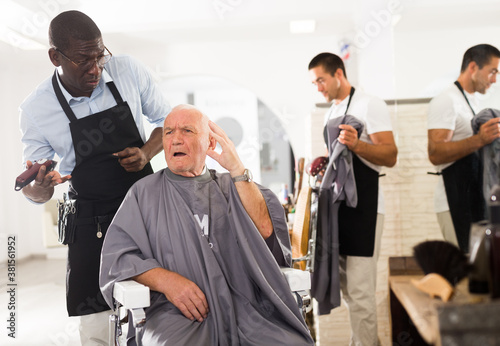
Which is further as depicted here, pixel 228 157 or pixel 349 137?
pixel 349 137

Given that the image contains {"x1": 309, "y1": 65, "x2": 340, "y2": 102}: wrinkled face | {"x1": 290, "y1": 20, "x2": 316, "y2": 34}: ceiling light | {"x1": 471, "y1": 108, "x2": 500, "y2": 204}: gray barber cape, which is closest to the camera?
{"x1": 471, "y1": 108, "x2": 500, "y2": 204}: gray barber cape

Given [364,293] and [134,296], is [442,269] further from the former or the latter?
[364,293]

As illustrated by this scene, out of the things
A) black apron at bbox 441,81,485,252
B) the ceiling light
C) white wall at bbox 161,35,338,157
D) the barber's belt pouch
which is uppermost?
the ceiling light

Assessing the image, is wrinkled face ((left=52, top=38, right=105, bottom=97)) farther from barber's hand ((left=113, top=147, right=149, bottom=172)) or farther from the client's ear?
the client's ear

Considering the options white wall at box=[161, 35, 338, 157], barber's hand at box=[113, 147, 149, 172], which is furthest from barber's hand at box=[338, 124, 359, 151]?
white wall at box=[161, 35, 338, 157]

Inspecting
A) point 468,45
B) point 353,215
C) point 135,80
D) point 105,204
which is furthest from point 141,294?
point 353,215

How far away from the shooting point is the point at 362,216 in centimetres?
279

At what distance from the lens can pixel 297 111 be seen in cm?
670

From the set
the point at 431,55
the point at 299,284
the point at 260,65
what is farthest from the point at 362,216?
the point at 260,65

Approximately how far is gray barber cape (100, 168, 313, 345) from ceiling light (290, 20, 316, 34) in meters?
4.06

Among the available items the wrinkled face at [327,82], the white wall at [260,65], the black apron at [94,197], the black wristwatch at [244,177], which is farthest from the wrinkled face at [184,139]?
the white wall at [260,65]

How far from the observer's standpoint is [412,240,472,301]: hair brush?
796 millimetres

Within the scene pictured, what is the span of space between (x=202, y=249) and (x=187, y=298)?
21 cm

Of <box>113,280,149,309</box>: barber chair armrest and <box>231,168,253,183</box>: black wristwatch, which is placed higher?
<box>231,168,253,183</box>: black wristwatch
